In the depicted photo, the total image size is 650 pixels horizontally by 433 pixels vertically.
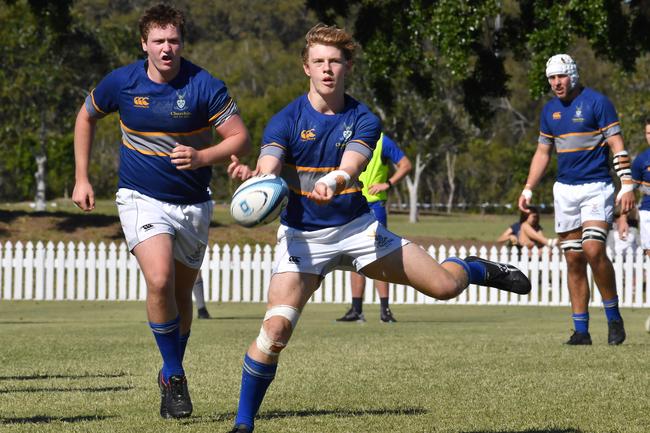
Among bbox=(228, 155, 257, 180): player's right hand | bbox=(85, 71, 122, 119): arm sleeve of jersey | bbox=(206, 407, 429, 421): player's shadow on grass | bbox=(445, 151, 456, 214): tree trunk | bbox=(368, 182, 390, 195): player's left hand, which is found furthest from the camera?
bbox=(445, 151, 456, 214): tree trunk

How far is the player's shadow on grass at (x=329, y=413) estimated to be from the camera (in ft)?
23.6

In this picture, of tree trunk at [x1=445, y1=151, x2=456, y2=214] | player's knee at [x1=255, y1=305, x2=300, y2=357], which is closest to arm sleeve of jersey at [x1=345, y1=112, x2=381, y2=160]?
player's knee at [x1=255, y1=305, x2=300, y2=357]

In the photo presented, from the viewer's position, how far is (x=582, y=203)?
1166 centimetres

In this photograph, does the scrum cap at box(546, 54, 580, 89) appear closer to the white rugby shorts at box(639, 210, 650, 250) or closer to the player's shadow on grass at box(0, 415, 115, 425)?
the white rugby shorts at box(639, 210, 650, 250)

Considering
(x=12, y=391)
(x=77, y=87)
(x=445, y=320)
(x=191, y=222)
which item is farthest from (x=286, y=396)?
(x=77, y=87)

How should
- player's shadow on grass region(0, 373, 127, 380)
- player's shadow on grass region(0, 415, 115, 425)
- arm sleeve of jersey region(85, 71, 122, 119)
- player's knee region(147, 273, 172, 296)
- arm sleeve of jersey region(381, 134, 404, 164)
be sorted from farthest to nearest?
arm sleeve of jersey region(381, 134, 404, 164) < player's shadow on grass region(0, 373, 127, 380) < arm sleeve of jersey region(85, 71, 122, 119) < player's knee region(147, 273, 172, 296) < player's shadow on grass region(0, 415, 115, 425)

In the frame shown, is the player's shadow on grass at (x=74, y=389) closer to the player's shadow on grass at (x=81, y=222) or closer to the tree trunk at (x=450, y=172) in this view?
the player's shadow on grass at (x=81, y=222)

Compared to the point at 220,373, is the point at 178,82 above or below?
above

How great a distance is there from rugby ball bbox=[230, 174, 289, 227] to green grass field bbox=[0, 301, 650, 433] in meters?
1.23

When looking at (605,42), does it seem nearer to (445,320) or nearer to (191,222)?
(445,320)

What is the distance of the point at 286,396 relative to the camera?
8172 millimetres

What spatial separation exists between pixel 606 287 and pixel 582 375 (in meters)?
2.98

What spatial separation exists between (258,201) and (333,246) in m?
0.78

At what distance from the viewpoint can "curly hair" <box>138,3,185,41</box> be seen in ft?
24.3
